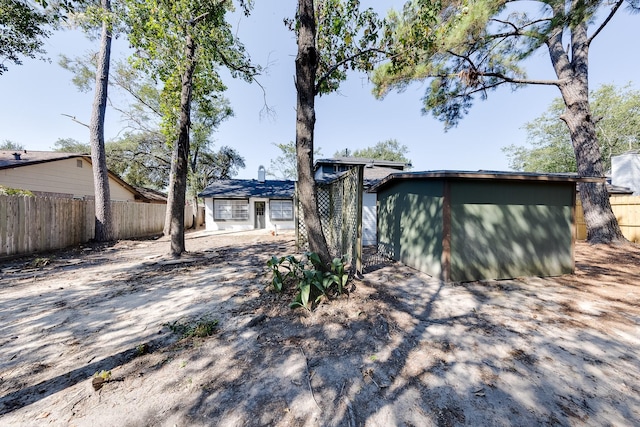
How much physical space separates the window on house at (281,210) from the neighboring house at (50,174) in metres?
9.53

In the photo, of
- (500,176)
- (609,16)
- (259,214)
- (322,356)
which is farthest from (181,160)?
(609,16)

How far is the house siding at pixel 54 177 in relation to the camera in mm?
9797

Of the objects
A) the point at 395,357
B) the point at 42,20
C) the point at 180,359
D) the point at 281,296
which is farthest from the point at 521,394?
the point at 42,20

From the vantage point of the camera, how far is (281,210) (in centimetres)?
1441

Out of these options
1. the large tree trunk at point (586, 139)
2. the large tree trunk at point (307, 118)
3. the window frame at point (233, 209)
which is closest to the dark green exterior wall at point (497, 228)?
the large tree trunk at point (307, 118)

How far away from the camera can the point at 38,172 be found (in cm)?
1046

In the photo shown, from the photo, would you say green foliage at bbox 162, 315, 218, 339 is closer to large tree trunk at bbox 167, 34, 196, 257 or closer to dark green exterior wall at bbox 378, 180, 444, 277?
dark green exterior wall at bbox 378, 180, 444, 277

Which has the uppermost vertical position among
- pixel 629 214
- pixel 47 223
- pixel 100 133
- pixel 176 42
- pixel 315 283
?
pixel 176 42

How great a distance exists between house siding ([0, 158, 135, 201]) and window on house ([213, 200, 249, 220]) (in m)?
6.64

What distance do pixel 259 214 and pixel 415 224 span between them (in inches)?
440

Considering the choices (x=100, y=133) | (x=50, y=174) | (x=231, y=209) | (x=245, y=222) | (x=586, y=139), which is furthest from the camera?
(x=245, y=222)

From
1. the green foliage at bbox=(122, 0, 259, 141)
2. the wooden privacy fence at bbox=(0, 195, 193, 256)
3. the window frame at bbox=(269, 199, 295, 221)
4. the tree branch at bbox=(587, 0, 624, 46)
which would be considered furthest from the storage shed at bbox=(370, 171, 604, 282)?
the window frame at bbox=(269, 199, 295, 221)

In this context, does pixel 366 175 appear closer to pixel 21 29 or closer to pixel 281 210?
pixel 281 210

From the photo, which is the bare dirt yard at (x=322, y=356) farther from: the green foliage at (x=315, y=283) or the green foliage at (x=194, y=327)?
the green foliage at (x=315, y=283)
